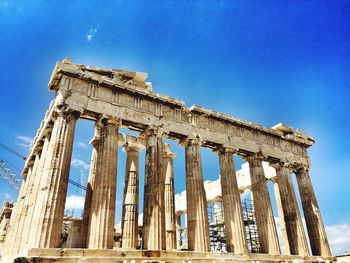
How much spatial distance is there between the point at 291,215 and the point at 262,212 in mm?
2690

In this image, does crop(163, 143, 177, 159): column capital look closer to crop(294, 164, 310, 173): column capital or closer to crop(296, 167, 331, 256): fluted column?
crop(294, 164, 310, 173): column capital

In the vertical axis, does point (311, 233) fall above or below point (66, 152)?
below

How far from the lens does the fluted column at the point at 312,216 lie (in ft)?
66.4

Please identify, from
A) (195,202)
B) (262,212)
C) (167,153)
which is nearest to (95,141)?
(167,153)

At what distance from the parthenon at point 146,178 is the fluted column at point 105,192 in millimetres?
46

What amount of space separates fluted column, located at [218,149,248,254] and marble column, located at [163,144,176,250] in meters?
3.33

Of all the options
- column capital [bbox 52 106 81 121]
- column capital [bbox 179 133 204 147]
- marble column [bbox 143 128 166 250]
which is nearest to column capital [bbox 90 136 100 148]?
marble column [bbox 143 128 166 250]

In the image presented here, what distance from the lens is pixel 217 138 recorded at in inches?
755

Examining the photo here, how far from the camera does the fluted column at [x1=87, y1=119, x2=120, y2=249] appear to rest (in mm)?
12727

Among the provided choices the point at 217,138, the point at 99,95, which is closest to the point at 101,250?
the point at 99,95

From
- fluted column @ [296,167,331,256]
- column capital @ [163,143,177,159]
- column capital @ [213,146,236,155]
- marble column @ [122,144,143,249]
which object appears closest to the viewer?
marble column @ [122,144,143,249]

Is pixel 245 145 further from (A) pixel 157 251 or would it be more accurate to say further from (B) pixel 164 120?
(A) pixel 157 251

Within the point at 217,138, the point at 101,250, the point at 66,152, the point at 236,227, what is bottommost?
the point at 101,250

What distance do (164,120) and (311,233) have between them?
13.4 metres
